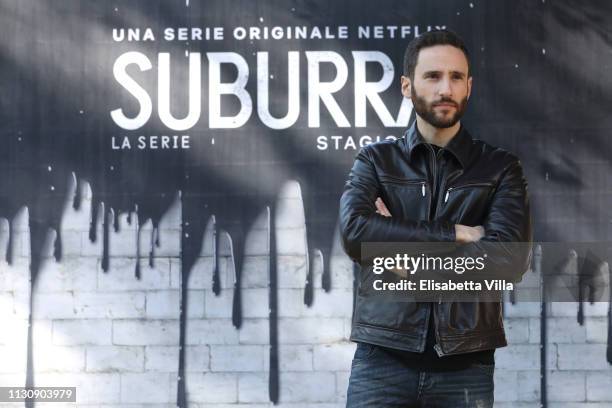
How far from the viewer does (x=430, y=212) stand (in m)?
2.91

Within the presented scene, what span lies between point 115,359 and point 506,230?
3099 mm

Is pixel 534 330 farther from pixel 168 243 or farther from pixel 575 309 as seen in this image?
pixel 168 243

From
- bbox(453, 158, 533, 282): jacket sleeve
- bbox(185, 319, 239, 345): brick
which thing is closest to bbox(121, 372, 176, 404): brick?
bbox(185, 319, 239, 345): brick

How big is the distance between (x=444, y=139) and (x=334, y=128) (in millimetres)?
2496

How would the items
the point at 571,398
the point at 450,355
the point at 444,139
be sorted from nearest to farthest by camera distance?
the point at 450,355, the point at 444,139, the point at 571,398

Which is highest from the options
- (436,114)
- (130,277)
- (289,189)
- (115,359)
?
(436,114)

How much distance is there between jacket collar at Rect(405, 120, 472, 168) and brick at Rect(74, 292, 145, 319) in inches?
113

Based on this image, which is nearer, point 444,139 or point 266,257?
point 444,139

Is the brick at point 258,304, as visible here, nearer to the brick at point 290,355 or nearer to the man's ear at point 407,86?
the brick at point 290,355

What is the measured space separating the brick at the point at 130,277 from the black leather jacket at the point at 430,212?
2492 millimetres

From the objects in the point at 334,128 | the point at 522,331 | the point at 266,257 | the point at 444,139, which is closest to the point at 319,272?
the point at 266,257

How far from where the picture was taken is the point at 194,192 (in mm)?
5395

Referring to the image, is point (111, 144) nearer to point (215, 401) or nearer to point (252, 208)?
point (252, 208)

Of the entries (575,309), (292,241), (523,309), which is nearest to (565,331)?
(575,309)
